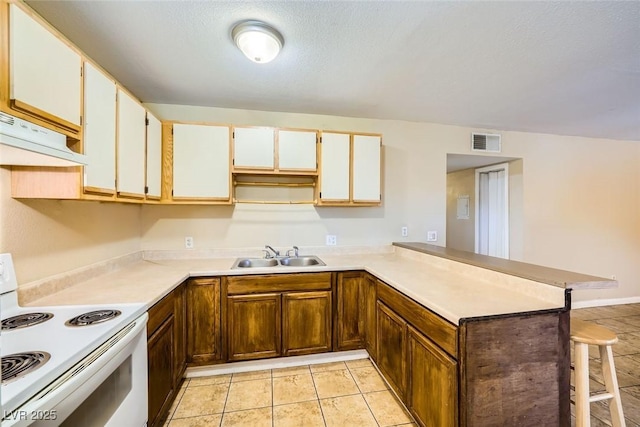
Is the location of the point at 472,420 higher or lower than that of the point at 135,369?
lower

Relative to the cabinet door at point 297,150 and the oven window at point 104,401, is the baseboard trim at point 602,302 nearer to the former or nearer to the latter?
the cabinet door at point 297,150

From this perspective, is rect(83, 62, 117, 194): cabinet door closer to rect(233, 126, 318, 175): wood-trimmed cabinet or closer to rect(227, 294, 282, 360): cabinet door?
rect(233, 126, 318, 175): wood-trimmed cabinet

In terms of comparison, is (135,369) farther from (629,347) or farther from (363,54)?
(629,347)

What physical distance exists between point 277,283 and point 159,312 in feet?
2.87

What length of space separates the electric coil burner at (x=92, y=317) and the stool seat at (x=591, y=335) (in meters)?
2.37

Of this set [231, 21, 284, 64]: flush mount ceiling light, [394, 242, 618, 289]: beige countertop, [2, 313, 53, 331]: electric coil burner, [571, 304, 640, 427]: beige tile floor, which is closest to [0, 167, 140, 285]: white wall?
[2, 313, 53, 331]: electric coil burner

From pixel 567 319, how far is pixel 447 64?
5.74 feet

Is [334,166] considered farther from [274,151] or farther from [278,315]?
[278,315]

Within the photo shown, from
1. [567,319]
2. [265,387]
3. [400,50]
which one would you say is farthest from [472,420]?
[400,50]

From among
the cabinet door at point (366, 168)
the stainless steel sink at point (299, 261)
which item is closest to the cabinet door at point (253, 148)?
the cabinet door at point (366, 168)

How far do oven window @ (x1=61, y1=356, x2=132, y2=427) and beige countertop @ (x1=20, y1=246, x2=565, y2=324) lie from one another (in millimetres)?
351

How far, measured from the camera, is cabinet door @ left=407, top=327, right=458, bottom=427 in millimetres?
1304

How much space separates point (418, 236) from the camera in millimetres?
3234

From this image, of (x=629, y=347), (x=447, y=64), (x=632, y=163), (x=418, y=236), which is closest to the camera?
(x=447, y=64)
